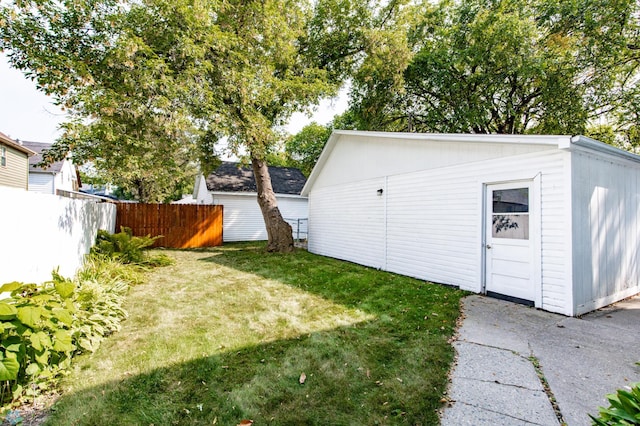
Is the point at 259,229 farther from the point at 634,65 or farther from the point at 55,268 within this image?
the point at 634,65

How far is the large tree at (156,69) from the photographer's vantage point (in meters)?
6.73

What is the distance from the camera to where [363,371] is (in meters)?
3.13

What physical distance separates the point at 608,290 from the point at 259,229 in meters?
13.9

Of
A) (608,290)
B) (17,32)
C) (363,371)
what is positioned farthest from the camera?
(17,32)

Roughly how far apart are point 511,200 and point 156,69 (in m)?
8.26

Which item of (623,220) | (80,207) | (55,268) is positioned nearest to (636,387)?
(623,220)

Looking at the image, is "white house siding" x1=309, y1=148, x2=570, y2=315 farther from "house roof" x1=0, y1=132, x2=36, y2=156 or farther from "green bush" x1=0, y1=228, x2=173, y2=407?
"house roof" x1=0, y1=132, x2=36, y2=156

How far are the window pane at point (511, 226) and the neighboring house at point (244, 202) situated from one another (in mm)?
10409

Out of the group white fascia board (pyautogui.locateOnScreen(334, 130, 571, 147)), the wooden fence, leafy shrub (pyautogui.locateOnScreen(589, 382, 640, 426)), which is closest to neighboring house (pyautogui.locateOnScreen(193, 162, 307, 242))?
the wooden fence

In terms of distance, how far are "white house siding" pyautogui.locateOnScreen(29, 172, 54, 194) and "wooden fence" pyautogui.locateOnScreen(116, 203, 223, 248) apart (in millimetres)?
9942

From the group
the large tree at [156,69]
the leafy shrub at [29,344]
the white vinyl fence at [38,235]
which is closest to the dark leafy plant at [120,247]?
the white vinyl fence at [38,235]

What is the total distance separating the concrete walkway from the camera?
2.46 meters

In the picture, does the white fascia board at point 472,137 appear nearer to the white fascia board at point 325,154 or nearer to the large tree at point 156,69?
the white fascia board at point 325,154

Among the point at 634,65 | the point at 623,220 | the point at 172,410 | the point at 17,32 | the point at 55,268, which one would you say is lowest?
the point at 172,410
